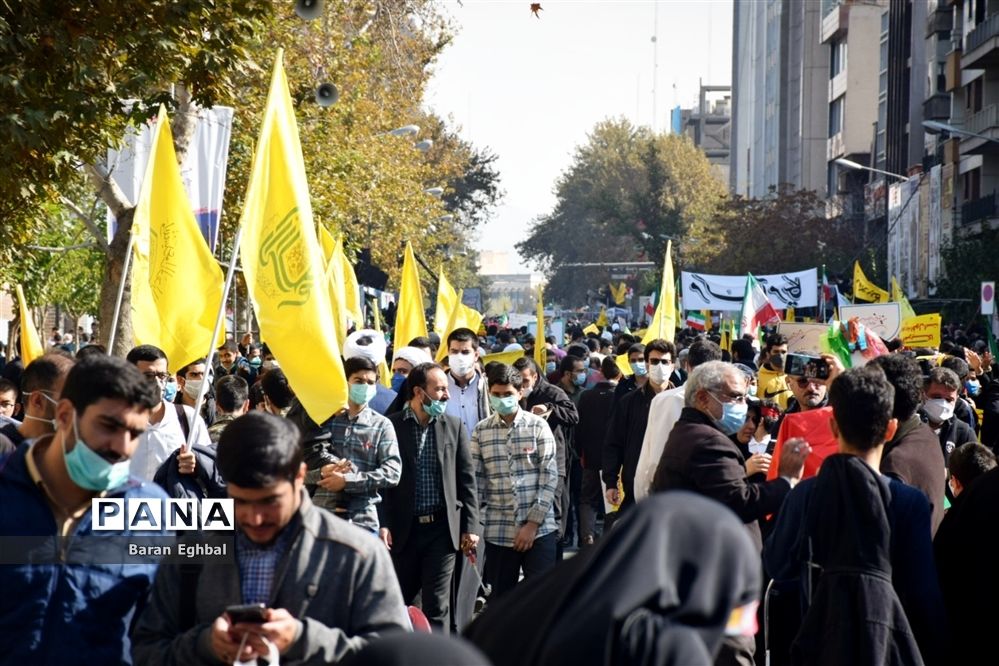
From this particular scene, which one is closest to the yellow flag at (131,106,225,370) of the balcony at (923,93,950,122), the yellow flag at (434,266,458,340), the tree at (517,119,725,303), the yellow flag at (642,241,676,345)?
the yellow flag at (642,241,676,345)

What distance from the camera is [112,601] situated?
4457mm

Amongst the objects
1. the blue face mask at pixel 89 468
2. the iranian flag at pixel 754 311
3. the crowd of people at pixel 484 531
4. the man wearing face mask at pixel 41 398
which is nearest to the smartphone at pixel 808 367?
the crowd of people at pixel 484 531

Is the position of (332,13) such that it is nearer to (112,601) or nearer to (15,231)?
(15,231)

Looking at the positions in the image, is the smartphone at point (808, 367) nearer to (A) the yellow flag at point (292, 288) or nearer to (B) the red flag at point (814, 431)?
(B) the red flag at point (814, 431)

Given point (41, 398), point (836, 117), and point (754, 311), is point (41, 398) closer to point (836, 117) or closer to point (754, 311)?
point (754, 311)

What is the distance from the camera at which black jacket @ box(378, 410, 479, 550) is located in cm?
902

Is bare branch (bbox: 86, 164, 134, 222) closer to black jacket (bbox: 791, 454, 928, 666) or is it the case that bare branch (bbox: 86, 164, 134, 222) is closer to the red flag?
the red flag

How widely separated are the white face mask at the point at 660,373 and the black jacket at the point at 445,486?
2144mm

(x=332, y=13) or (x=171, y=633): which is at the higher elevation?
(x=332, y=13)

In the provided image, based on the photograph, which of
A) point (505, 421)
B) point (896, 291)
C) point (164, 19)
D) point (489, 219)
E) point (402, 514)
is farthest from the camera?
point (489, 219)

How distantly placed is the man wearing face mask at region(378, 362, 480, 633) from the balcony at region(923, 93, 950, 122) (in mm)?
52253

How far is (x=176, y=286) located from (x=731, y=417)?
3.41m

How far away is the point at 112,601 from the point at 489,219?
5854 centimetres

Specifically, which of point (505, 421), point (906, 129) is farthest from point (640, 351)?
point (906, 129)
